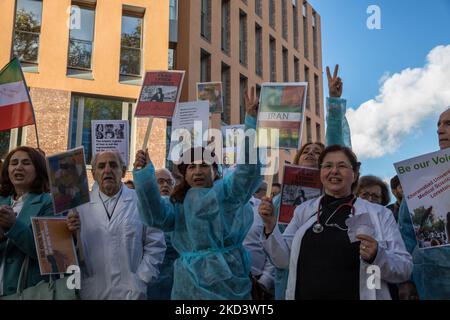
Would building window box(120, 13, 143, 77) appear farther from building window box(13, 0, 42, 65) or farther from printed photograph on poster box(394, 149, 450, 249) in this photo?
printed photograph on poster box(394, 149, 450, 249)

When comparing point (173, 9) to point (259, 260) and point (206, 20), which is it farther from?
point (259, 260)

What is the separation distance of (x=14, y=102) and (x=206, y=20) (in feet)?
41.6

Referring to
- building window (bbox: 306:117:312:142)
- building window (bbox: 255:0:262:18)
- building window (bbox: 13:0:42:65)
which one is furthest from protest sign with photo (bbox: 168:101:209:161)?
building window (bbox: 306:117:312:142)

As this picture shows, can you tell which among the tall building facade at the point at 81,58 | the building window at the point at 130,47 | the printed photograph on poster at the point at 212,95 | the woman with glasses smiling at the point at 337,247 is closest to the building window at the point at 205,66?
the tall building facade at the point at 81,58

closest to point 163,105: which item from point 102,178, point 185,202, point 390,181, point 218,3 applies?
point 102,178

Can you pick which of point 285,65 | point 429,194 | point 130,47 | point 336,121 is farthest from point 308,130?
point 429,194

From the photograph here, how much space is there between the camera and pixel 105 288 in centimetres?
340

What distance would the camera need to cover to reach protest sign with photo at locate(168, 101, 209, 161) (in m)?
4.72

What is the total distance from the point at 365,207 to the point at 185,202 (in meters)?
1.17

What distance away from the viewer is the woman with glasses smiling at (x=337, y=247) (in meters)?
2.49

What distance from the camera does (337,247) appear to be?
259cm

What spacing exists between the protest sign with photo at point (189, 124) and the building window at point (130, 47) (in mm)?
8727

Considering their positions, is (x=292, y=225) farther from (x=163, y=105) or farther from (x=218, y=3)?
(x=218, y=3)
